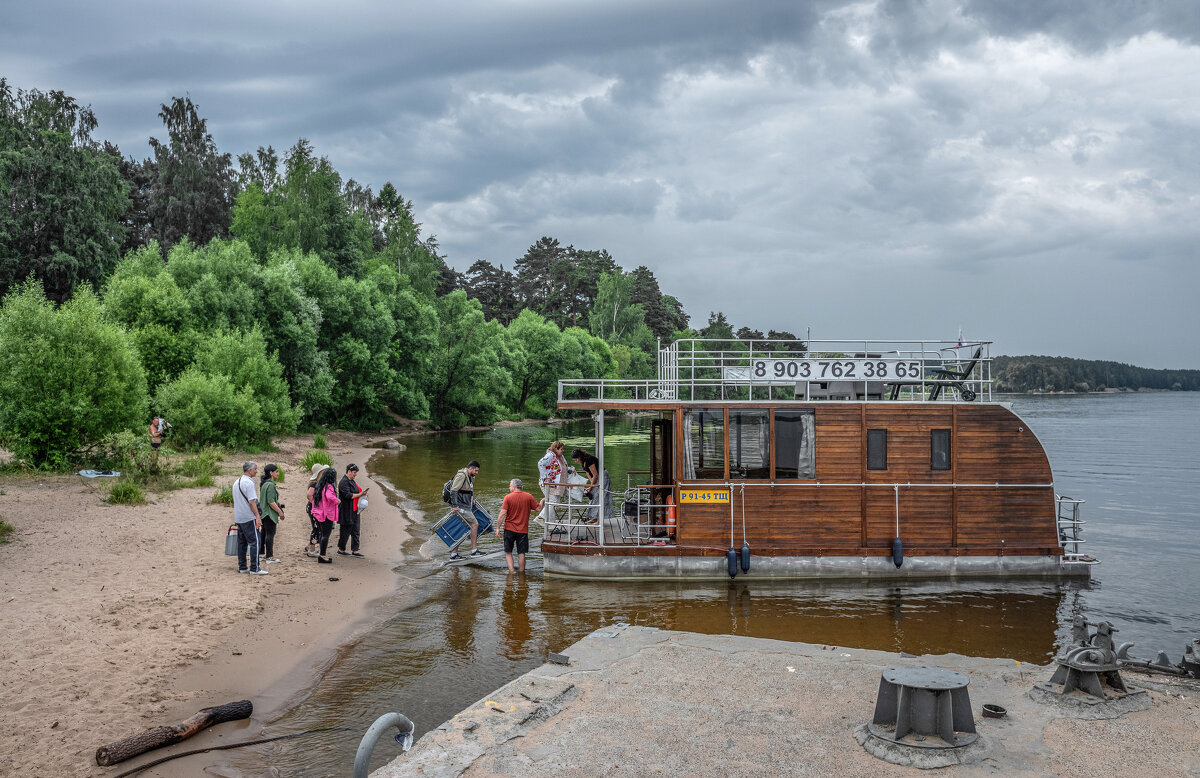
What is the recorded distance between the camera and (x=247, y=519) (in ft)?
48.9

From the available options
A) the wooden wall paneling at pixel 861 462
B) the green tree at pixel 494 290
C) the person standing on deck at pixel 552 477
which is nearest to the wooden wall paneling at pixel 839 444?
the wooden wall paneling at pixel 861 462

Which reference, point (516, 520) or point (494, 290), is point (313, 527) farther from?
point (494, 290)

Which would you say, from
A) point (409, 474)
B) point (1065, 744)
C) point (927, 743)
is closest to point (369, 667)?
point (927, 743)

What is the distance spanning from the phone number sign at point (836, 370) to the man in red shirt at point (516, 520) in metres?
5.80

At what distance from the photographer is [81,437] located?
23.6 metres

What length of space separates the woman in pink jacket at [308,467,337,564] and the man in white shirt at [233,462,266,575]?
65.8 inches

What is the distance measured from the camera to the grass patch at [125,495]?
64.8 ft

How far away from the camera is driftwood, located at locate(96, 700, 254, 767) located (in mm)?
8062

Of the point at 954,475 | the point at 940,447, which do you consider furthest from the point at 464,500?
the point at 954,475

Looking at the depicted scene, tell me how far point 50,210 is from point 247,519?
49.0 meters

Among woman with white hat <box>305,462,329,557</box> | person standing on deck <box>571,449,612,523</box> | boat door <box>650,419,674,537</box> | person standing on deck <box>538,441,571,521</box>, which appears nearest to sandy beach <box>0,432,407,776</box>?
woman with white hat <box>305,462,329,557</box>

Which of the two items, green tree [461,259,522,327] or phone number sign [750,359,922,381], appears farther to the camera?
green tree [461,259,522,327]

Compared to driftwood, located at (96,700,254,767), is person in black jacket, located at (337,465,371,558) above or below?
above

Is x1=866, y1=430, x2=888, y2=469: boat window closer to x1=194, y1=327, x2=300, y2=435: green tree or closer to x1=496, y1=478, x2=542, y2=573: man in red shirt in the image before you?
x1=496, y1=478, x2=542, y2=573: man in red shirt
